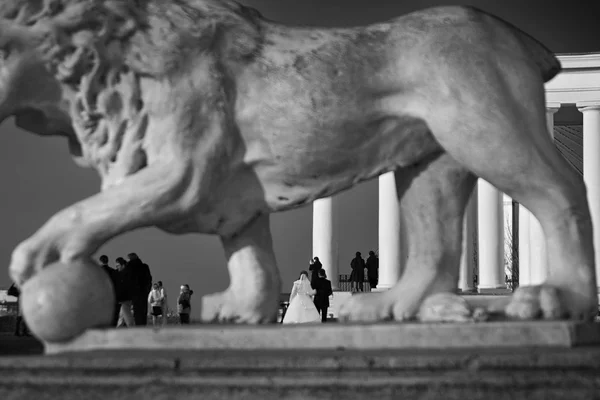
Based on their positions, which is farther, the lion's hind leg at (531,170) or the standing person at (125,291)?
the standing person at (125,291)

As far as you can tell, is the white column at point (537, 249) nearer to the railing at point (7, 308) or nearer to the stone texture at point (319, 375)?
the railing at point (7, 308)

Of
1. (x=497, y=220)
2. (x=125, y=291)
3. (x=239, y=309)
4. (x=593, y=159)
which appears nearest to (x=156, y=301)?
(x=125, y=291)

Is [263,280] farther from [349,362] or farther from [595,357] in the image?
[595,357]

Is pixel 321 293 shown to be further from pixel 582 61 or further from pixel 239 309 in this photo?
pixel 582 61

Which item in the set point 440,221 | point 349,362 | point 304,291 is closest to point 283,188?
point 440,221

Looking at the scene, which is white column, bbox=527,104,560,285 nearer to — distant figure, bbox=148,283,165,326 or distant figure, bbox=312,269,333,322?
distant figure, bbox=312,269,333,322

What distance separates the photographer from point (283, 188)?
5.70 metres

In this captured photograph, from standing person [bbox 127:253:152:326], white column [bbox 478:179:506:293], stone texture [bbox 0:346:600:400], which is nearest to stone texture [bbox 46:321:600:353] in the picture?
stone texture [bbox 0:346:600:400]

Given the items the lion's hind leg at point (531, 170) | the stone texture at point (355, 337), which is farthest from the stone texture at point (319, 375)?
the lion's hind leg at point (531, 170)

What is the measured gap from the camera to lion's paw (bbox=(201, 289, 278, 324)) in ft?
19.5

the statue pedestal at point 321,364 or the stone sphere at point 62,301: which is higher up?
the stone sphere at point 62,301

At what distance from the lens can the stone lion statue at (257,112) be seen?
5324 mm

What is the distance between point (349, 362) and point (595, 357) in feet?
3.57

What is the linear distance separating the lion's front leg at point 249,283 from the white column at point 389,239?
24.6 m
